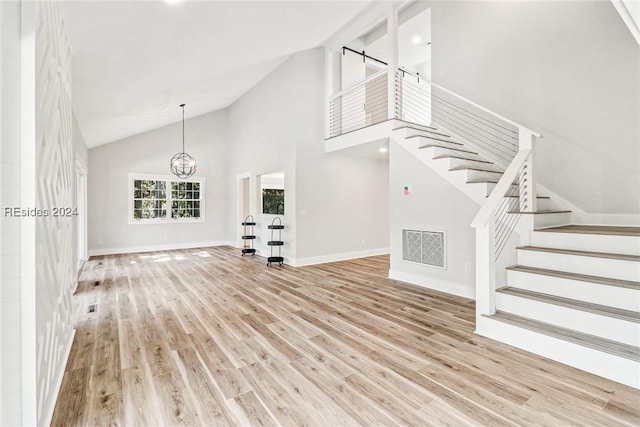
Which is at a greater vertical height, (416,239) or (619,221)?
(619,221)

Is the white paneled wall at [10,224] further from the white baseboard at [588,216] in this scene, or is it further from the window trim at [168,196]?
the window trim at [168,196]

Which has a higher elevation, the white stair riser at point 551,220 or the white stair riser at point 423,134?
the white stair riser at point 423,134

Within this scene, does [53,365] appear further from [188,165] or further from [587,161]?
[188,165]

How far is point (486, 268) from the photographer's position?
2.79 meters

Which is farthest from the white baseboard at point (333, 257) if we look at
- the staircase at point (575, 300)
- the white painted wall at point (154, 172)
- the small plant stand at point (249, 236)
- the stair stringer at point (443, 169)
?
the white painted wall at point (154, 172)

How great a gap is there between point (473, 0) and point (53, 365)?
671 cm

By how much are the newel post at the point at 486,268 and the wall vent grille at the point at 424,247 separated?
143 cm

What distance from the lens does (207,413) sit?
1.79 meters

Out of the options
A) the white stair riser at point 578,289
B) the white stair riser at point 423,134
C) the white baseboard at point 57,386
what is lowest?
the white baseboard at point 57,386

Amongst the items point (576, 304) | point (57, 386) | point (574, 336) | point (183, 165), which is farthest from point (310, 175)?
point (57, 386)

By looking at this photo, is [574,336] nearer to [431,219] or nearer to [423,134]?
[431,219]

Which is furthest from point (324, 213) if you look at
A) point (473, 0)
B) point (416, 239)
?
point (473, 0)

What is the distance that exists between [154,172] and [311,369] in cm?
782

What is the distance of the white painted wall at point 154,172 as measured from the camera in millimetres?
7488
